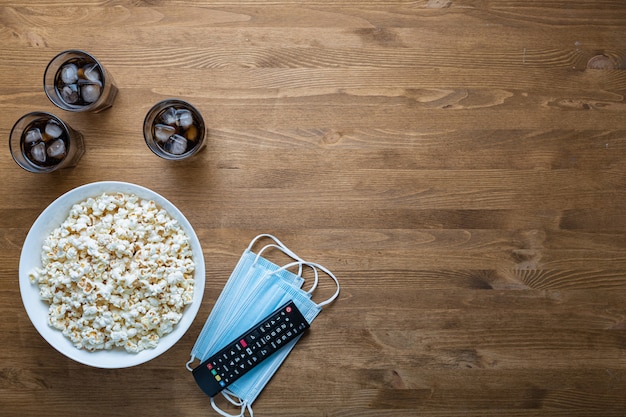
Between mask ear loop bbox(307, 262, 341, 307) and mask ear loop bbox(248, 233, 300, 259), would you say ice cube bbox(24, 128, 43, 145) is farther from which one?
mask ear loop bbox(307, 262, 341, 307)

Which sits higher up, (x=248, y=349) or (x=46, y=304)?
(x=46, y=304)

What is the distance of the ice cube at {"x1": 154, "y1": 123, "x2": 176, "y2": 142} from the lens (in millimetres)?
1279

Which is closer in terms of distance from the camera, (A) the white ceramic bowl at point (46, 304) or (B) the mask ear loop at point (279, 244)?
(A) the white ceramic bowl at point (46, 304)

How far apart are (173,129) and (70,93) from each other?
10.7 inches

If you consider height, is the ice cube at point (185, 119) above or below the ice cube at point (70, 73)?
below

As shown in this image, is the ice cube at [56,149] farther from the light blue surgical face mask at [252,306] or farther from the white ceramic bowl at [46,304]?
the light blue surgical face mask at [252,306]

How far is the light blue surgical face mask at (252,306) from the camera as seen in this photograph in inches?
53.4

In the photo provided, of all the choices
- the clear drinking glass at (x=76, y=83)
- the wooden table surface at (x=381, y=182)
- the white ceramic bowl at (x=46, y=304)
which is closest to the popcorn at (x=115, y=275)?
the white ceramic bowl at (x=46, y=304)

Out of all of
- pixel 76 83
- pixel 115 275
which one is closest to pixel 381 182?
pixel 115 275

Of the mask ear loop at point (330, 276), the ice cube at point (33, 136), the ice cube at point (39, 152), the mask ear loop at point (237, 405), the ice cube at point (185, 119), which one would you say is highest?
the ice cube at point (185, 119)

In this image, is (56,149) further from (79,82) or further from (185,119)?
(185,119)

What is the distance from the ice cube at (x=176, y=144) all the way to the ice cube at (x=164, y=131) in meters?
0.01

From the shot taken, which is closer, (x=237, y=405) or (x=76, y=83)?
(x=76, y=83)

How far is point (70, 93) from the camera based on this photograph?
128 cm
